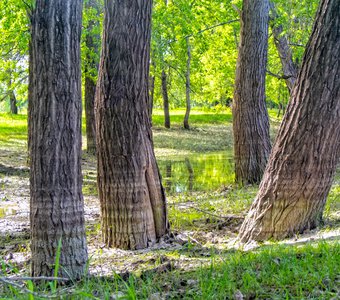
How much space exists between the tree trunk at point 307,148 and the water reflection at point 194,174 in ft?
21.1

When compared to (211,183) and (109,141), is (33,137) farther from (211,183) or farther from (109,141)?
(211,183)

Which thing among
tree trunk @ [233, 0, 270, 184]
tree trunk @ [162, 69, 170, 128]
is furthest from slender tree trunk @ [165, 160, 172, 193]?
tree trunk @ [162, 69, 170, 128]

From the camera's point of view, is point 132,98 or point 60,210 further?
point 132,98

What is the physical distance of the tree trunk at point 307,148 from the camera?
6.11 m

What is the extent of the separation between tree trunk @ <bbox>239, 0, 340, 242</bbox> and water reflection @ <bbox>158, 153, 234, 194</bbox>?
6425mm

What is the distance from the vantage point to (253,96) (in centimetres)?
1209

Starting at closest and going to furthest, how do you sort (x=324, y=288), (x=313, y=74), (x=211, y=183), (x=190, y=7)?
(x=324, y=288) → (x=313, y=74) → (x=211, y=183) → (x=190, y=7)

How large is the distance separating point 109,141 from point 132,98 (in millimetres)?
658

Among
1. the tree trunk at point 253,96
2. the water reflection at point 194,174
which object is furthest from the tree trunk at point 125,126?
the water reflection at point 194,174

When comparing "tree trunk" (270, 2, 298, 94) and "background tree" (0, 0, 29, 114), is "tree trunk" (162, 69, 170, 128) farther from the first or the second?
"tree trunk" (270, 2, 298, 94)

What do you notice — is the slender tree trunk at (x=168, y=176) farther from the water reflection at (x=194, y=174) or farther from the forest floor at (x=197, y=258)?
the forest floor at (x=197, y=258)

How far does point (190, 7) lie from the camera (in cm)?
1752

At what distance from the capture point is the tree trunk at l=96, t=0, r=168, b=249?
6.72m

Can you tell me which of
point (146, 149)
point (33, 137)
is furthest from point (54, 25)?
point (146, 149)
